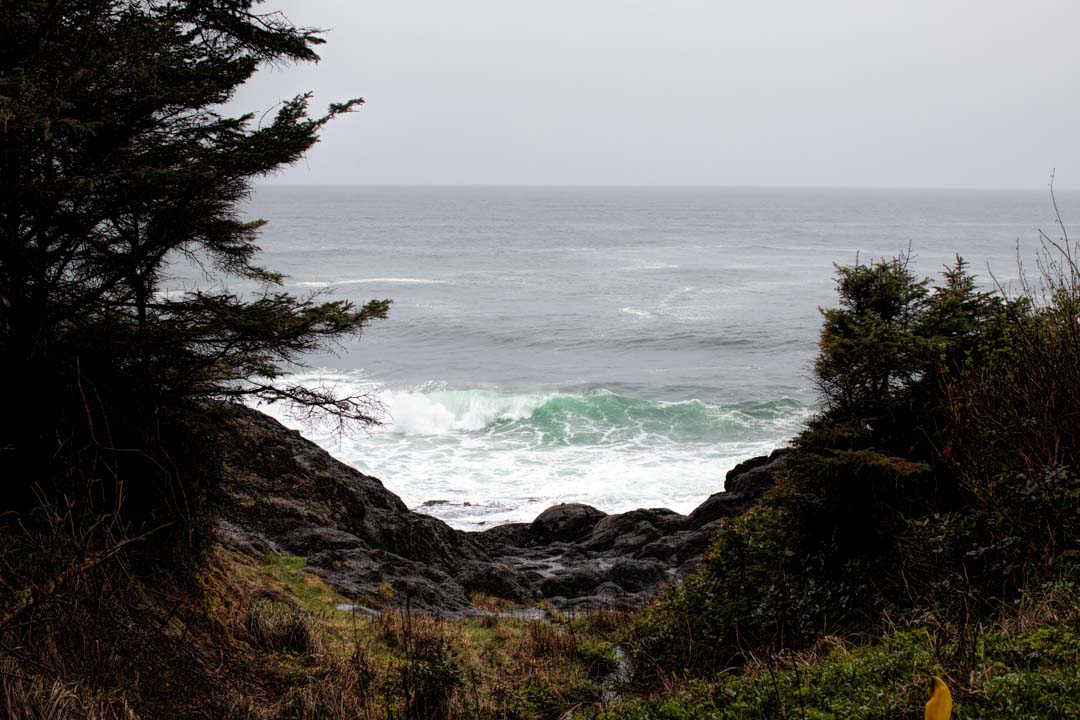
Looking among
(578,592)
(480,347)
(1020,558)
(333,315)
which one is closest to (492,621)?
(578,592)

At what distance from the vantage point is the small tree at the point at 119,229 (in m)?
7.62

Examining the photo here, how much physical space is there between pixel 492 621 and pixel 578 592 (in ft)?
12.6

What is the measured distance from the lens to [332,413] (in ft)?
31.9

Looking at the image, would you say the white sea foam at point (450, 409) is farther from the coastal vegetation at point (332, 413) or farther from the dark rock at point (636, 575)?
the coastal vegetation at point (332, 413)

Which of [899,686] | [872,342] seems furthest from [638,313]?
[899,686]

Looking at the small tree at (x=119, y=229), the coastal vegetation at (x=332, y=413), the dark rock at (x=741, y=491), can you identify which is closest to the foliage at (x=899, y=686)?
the coastal vegetation at (x=332, y=413)

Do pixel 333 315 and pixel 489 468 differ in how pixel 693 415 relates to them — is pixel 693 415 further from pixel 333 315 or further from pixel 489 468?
pixel 333 315

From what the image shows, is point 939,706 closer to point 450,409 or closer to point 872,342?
point 872,342

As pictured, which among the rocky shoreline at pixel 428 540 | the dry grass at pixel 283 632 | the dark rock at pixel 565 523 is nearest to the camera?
the dry grass at pixel 283 632

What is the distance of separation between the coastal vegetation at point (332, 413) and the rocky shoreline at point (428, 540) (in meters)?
2.41

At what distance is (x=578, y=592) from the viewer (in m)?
16.4

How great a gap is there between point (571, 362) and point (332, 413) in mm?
29231

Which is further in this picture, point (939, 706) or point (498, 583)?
point (498, 583)

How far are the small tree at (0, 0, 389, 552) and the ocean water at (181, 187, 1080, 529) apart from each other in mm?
2931
